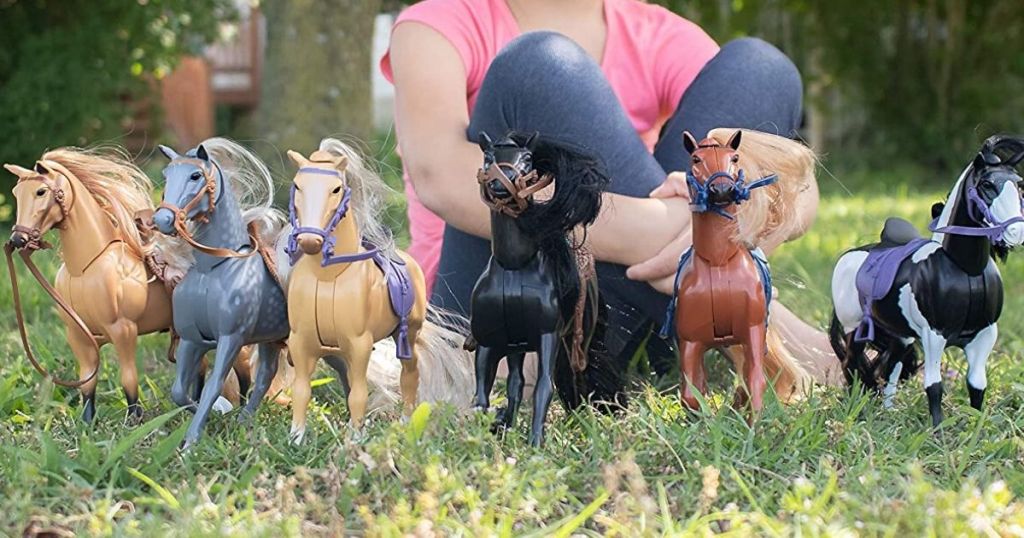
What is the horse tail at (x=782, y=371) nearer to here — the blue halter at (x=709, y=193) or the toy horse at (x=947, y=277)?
the toy horse at (x=947, y=277)

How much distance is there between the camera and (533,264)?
7.08 ft

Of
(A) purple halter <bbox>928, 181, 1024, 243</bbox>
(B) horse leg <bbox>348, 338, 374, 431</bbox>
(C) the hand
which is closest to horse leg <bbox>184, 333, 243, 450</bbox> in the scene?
(B) horse leg <bbox>348, 338, 374, 431</bbox>

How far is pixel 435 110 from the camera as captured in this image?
9.22ft

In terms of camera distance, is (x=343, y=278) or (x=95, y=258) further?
(x=95, y=258)

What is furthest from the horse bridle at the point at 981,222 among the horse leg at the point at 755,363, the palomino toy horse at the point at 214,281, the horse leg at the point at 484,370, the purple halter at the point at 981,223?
the palomino toy horse at the point at 214,281

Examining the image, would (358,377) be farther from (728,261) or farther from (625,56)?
(625,56)

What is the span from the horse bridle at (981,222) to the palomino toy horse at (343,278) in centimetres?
108

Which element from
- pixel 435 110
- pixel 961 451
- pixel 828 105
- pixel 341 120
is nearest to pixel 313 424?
pixel 435 110

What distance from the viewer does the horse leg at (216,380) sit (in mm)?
2162

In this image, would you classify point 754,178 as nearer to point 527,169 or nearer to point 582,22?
point 527,169

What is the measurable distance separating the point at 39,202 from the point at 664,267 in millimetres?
1370

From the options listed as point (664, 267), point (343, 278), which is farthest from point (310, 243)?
point (664, 267)

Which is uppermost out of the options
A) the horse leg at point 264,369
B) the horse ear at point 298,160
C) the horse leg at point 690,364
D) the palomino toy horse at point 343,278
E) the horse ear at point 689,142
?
the horse ear at point 689,142

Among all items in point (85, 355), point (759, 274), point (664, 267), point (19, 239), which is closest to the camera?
point (19, 239)
